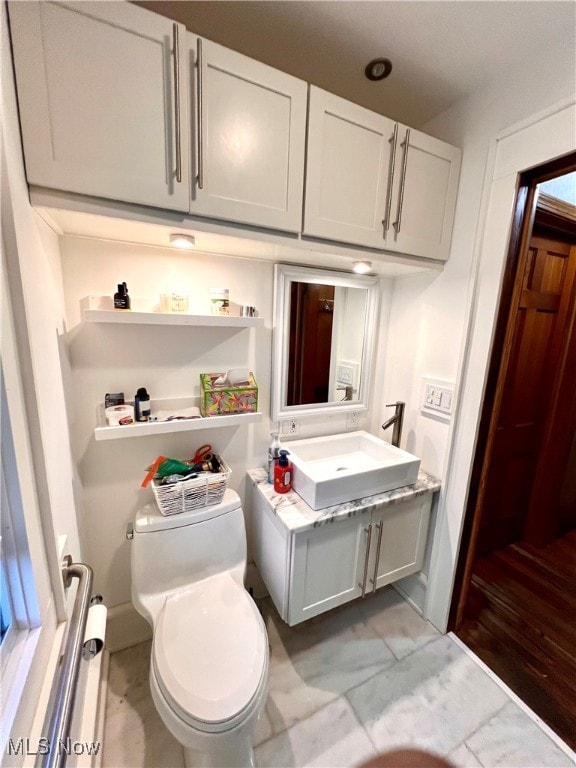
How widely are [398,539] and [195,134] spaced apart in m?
1.83

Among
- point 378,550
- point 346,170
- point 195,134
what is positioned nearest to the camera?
point 195,134

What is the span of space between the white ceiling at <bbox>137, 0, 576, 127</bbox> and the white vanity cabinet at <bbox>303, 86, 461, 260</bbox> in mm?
186

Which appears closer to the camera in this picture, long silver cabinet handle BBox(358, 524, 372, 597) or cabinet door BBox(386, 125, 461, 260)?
cabinet door BBox(386, 125, 461, 260)

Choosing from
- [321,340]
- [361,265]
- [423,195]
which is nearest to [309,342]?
[321,340]

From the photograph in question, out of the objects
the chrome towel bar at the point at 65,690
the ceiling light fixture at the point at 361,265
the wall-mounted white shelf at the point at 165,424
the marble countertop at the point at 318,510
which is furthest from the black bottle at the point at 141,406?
the ceiling light fixture at the point at 361,265

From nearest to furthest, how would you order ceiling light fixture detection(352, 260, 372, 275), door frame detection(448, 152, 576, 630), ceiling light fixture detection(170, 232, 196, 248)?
ceiling light fixture detection(170, 232, 196, 248) < door frame detection(448, 152, 576, 630) < ceiling light fixture detection(352, 260, 372, 275)

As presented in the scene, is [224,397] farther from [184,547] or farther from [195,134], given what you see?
[195,134]

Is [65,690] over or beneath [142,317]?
beneath

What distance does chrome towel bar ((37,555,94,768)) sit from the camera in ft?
1.80

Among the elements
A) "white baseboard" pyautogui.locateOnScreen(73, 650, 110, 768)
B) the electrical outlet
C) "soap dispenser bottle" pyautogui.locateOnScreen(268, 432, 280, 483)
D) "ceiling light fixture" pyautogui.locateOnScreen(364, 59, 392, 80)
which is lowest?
"white baseboard" pyautogui.locateOnScreen(73, 650, 110, 768)

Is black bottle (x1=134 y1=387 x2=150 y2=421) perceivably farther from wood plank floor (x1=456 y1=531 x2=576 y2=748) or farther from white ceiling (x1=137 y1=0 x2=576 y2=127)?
wood plank floor (x1=456 y1=531 x2=576 y2=748)

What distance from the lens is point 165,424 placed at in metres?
1.19

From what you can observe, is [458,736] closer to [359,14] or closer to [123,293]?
[123,293]

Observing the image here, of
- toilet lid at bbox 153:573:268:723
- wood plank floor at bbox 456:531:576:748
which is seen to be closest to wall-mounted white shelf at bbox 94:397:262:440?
toilet lid at bbox 153:573:268:723
